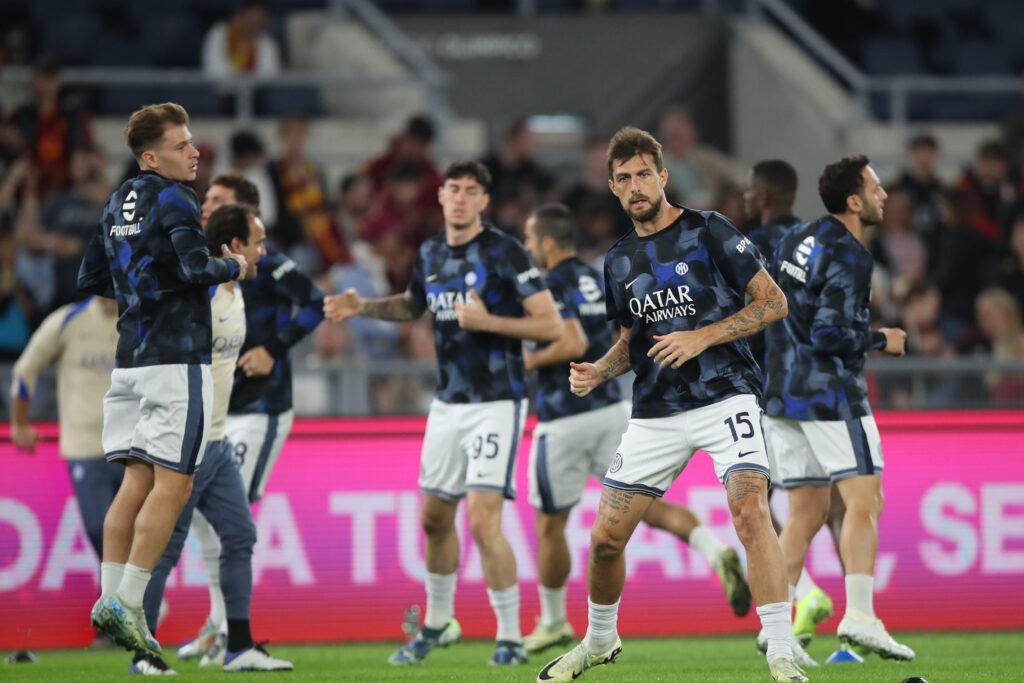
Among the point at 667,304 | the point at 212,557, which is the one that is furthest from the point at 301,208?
the point at 667,304

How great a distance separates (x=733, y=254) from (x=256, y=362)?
11.5ft

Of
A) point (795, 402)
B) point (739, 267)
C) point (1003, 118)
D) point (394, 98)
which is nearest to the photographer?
point (739, 267)

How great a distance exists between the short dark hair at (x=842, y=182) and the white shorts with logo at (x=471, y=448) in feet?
7.26

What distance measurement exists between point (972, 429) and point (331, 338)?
16.9 ft

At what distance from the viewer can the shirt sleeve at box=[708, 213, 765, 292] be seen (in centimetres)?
811

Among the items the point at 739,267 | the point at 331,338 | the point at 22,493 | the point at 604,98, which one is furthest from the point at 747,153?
the point at 739,267

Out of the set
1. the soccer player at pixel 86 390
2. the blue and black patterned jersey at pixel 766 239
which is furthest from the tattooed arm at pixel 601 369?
the soccer player at pixel 86 390

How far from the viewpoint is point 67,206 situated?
14875 mm

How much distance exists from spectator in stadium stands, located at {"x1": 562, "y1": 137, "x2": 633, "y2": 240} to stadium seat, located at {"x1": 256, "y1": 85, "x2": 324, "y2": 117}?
306 centimetres

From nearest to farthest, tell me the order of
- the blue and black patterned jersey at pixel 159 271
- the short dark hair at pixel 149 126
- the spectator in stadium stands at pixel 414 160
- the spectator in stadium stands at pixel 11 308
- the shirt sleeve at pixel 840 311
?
1. the blue and black patterned jersey at pixel 159 271
2. the short dark hair at pixel 149 126
3. the shirt sleeve at pixel 840 311
4. the spectator in stadium stands at pixel 11 308
5. the spectator in stadium stands at pixel 414 160

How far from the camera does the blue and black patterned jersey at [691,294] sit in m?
8.18

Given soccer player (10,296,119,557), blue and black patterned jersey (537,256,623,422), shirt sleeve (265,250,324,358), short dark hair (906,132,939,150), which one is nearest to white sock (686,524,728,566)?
blue and black patterned jersey (537,256,623,422)

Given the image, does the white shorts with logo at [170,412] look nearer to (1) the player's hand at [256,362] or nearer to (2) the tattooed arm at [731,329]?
(1) the player's hand at [256,362]

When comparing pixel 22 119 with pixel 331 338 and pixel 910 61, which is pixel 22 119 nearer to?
pixel 331 338
